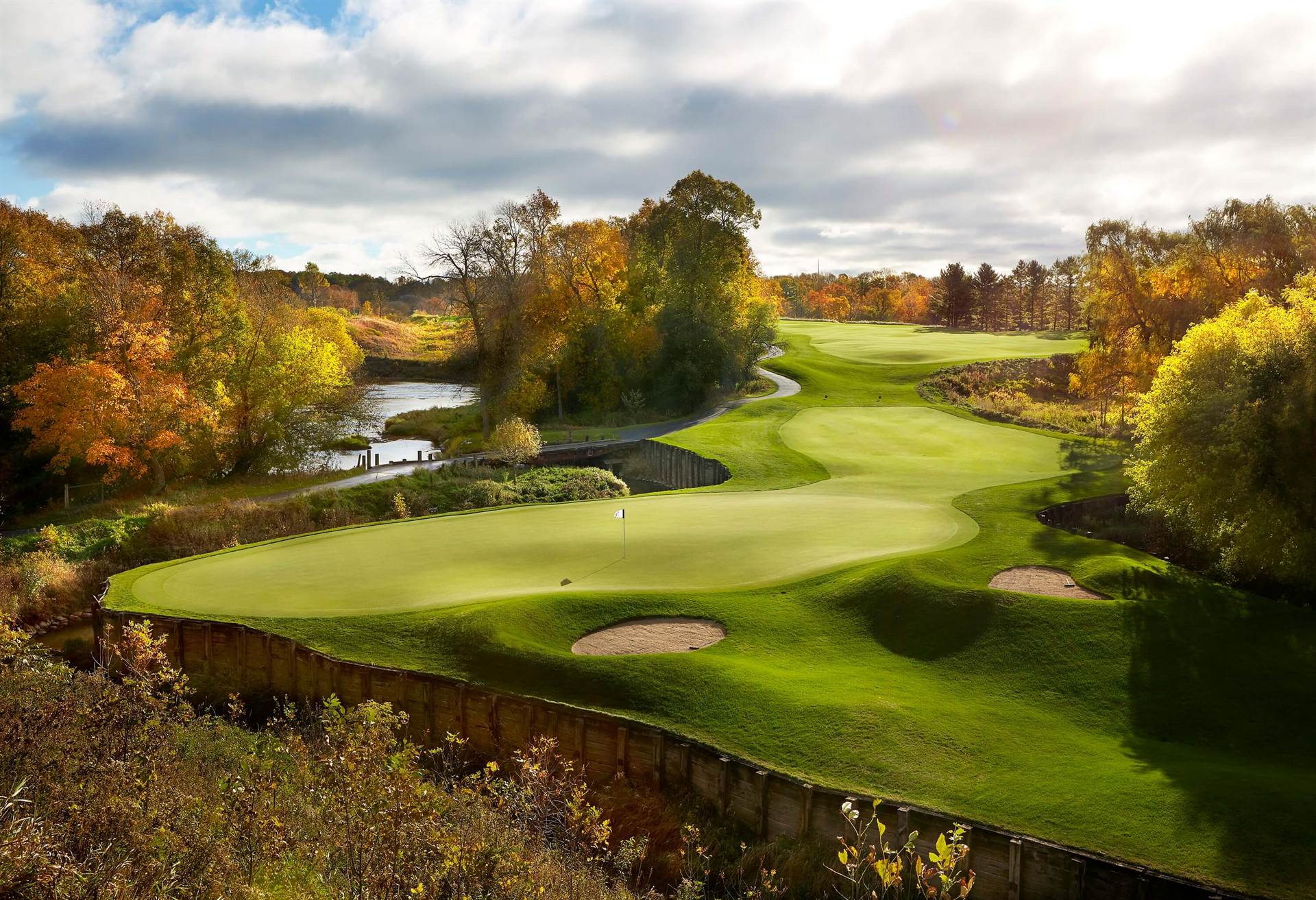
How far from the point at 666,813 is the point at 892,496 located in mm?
16955

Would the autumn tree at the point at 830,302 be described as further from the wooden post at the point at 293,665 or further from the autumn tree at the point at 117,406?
the wooden post at the point at 293,665

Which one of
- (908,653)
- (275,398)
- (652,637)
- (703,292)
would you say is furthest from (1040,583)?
(703,292)

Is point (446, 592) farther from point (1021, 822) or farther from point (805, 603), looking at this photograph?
point (1021, 822)

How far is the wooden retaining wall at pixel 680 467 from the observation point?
3297 centimetres

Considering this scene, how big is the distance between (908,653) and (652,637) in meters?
4.48

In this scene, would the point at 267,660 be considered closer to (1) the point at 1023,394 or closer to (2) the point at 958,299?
(1) the point at 1023,394

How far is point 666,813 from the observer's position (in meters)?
11.4

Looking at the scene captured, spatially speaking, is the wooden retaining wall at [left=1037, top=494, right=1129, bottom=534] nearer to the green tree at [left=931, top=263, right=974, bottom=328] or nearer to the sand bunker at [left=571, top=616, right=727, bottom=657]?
the sand bunker at [left=571, top=616, right=727, bottom=657]

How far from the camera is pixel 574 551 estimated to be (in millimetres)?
19375

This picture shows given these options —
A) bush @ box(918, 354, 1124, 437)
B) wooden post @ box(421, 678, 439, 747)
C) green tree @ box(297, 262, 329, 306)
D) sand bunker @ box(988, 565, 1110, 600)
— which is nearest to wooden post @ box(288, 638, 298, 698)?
wooden post @ box(421, 678, 439, 747)

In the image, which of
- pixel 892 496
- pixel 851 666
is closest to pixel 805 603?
pixel 851 666

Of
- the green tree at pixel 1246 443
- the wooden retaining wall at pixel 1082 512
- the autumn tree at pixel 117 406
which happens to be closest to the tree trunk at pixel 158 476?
the autumn tree at pixel 117 406

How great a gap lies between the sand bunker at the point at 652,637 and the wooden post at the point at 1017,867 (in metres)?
6.11

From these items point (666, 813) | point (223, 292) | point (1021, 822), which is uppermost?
point (223, 292)
